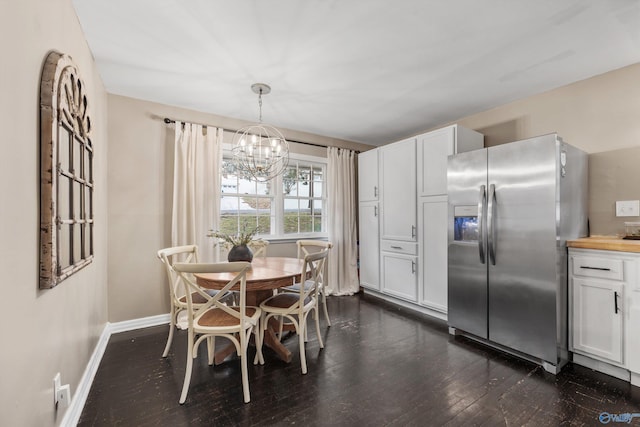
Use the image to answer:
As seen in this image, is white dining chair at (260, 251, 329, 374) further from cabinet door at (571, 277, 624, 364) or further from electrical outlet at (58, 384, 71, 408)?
cabinet door at (571, 277, 624, 364)

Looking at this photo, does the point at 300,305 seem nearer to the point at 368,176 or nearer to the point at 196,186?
the point at 196,186

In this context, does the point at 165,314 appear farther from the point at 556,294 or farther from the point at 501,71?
the point at 501,71

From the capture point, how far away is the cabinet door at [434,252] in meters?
3.31

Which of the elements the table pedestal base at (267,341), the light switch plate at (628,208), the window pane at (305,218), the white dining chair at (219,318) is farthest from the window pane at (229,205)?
the light switch plate at (628,208)

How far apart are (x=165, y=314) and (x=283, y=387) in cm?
199

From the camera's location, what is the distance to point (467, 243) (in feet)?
9.32

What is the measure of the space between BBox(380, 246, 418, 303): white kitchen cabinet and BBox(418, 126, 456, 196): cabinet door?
788 mm

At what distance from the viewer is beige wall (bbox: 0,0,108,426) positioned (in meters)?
1.03

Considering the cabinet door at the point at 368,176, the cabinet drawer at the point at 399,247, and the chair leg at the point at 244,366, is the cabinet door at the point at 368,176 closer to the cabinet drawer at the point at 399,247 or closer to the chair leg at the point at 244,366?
the cabinet drawer at the point at 399,247

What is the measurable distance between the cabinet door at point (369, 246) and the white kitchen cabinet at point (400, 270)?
5.3 inches

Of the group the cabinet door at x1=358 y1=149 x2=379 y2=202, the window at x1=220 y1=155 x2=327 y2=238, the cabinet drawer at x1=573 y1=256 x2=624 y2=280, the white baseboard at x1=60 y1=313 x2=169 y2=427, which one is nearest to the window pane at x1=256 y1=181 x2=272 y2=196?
the window at x1=220 y1=155 x2=327 y2=238

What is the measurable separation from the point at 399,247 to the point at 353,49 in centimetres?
252

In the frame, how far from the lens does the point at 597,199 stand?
2736 mm

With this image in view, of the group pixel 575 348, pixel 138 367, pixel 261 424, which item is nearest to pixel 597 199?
pixel 575 348
